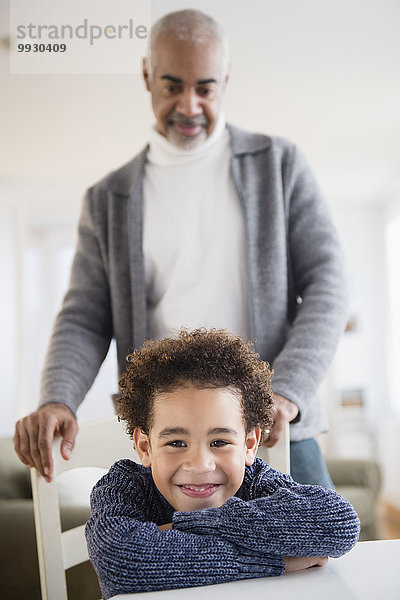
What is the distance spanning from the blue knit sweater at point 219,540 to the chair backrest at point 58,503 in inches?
7.8

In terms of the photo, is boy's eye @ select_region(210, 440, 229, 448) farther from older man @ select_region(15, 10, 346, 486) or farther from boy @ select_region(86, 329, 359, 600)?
older man @ select_region(15, 10, 346, 486)

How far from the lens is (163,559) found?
0.54m

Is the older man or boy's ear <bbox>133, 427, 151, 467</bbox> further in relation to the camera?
the older man

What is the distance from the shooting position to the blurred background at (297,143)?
2279 mm

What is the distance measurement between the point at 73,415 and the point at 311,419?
33 cm

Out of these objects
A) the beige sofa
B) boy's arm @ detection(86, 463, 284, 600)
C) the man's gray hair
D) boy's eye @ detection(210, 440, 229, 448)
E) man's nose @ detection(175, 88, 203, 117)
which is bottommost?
the beige sofa

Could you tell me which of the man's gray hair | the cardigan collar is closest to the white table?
the cardigan collar

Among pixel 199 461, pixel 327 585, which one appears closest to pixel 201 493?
pixel 199 461

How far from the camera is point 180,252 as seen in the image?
1.00 metres

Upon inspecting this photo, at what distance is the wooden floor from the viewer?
335cm

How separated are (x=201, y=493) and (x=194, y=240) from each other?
0.47 meters

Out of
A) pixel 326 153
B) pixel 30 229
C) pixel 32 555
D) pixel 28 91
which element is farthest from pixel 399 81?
pixel 30 229

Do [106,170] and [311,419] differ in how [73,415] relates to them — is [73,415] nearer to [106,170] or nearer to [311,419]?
[311,419]

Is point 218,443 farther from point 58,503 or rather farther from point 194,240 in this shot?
point 194,240
